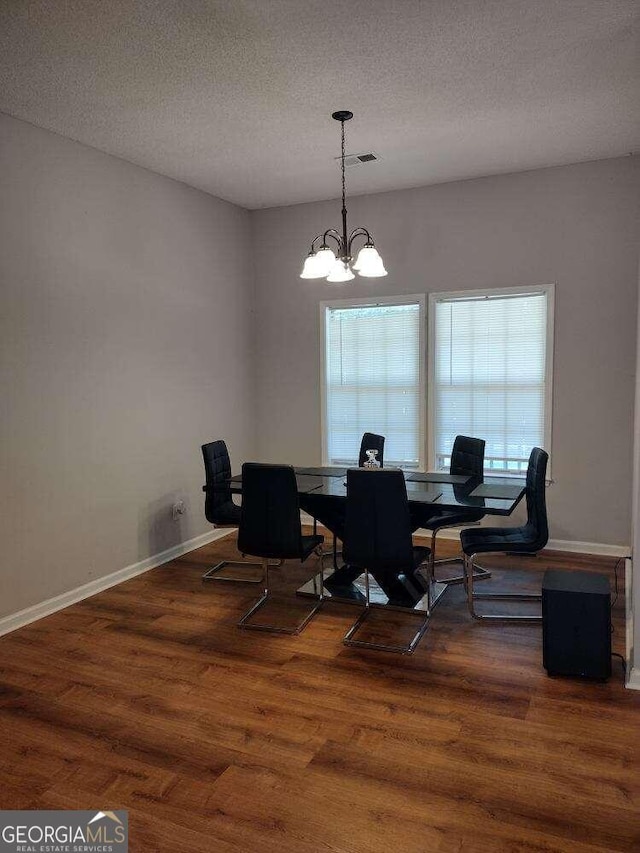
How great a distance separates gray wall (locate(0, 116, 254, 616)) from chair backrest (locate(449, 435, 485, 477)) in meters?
2.17

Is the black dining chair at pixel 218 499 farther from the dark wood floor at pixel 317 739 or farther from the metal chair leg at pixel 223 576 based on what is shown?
the dark wood floor at pixel 317 739

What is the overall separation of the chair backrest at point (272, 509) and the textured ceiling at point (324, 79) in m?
2.13

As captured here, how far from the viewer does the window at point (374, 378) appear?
561 centimetres

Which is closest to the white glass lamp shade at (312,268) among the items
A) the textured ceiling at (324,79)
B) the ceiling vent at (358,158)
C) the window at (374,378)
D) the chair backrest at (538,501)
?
the textured ceiling at (324,79)

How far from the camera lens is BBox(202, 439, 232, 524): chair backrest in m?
4.50

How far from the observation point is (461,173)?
16.6 feet

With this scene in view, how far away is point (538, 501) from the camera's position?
12.4ft

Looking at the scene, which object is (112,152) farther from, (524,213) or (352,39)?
(524,213)

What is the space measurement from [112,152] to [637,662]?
4.46 m

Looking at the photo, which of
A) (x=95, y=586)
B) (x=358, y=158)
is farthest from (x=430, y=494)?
(x=358, y=158)

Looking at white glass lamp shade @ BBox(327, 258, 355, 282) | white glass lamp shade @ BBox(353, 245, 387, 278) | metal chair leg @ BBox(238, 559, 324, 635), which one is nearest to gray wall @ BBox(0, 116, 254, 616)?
metal chair leg @ BBox(238, 559, 324, 635)

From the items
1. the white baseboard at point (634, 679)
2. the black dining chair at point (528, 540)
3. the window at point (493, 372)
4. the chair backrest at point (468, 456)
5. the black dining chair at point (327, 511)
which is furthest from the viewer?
the window at point (493, 372)

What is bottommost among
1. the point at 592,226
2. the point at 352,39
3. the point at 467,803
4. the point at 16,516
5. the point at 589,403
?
the point at 467,803

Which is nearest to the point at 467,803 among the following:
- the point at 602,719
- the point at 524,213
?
the point at 602,719
